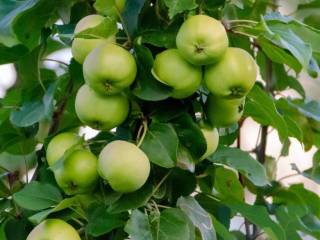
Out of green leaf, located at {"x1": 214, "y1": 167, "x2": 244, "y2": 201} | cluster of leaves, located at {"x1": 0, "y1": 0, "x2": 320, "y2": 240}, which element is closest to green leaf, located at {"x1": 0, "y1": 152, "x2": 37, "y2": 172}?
cluster of leaves, located at {"x1": 0, "y1": 0, "x2": 320, "y2": 240}

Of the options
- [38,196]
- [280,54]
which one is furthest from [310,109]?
[38,196]

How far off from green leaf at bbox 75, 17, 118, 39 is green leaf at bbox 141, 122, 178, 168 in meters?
0.12

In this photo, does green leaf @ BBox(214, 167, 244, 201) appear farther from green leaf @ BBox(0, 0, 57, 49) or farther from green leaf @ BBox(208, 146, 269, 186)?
green leaf @ BBox(0, 0, 57, 49)

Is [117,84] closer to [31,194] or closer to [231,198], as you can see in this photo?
[31,194]

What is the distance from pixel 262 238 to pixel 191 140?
0.62m

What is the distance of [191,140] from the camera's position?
2.68 feet

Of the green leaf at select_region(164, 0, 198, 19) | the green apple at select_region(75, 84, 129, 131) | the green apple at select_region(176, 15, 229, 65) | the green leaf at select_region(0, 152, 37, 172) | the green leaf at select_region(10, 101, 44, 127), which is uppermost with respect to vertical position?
the green leaf at select_region(164, 0, 198, 19)

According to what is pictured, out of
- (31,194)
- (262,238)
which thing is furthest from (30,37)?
(262,238)

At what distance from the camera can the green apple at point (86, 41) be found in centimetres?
79

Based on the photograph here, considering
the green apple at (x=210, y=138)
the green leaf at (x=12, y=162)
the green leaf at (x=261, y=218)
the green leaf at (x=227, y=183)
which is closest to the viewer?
the green apple at (x=210, y=138)

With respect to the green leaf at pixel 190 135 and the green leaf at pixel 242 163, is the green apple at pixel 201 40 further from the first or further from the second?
the green leaf at pixel 242 163

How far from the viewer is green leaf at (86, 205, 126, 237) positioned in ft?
2.70

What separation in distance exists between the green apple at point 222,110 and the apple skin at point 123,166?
0.12 metres

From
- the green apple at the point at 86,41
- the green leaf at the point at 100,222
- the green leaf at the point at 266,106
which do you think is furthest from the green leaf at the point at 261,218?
the green apple at the point at 86,41
